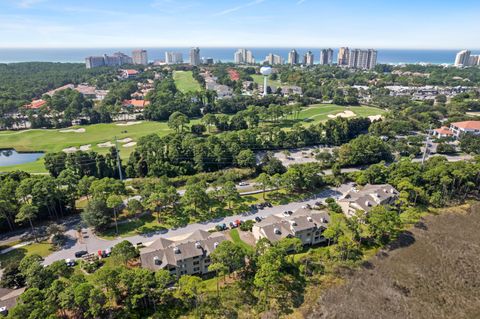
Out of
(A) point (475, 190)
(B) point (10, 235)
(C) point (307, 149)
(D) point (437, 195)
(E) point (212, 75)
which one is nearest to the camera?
(B) point (10, 235)

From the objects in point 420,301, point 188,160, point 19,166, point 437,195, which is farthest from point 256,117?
point 420,301

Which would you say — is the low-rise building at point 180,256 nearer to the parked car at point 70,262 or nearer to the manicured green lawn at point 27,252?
the parked car at point 70,262

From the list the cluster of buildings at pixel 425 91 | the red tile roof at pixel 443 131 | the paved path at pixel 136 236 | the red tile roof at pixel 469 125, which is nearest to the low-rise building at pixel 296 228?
the paved path at pixel 136 236

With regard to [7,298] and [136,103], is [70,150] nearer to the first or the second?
[136,103]

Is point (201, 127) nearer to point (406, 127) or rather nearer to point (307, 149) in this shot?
A: point (307, 149)

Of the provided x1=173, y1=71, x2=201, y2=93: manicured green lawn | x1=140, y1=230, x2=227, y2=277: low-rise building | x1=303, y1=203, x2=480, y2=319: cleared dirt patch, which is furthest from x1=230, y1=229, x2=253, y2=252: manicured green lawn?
x1=173, y1=71, x2=201, y2=93: manicured green lawn

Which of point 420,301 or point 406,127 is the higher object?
point 406,127

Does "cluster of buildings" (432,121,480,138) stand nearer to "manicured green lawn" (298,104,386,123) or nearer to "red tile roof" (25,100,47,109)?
"manicured green lawn" (298,104,386,123)
